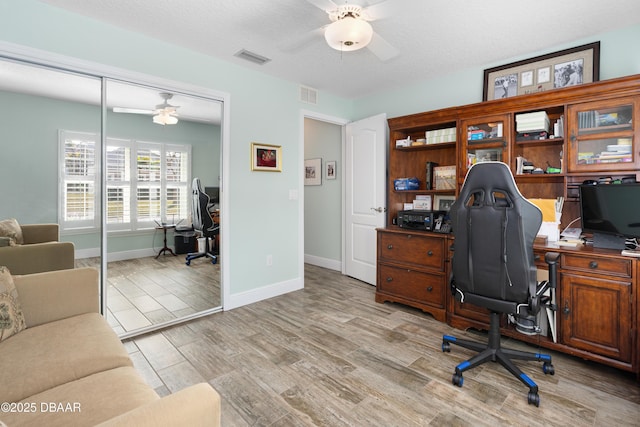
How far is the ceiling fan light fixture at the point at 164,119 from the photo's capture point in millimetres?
2957

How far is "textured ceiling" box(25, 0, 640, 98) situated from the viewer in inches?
88.7

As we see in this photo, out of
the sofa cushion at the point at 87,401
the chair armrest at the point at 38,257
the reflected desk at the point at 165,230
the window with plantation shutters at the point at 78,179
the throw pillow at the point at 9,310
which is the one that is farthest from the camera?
the reflected desk at the point at 165,230

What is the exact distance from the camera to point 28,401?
3.71ft

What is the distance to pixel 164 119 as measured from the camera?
300 cm

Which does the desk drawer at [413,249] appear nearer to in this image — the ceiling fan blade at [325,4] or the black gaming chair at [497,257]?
the black gaming chair at [497,257]

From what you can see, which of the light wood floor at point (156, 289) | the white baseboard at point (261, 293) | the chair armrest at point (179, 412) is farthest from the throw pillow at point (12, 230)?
the chair armrest at point (179, 412)

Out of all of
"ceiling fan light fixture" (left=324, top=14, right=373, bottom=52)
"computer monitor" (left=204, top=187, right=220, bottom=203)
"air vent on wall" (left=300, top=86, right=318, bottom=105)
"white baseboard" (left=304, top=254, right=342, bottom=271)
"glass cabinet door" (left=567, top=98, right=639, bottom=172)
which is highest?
"air vent on wall" (left=300, top=86, right=318, bottom=105)

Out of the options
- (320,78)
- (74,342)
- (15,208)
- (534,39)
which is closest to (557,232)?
(534,39)

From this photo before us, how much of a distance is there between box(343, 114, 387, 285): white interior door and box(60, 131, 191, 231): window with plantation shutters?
216 centimetres

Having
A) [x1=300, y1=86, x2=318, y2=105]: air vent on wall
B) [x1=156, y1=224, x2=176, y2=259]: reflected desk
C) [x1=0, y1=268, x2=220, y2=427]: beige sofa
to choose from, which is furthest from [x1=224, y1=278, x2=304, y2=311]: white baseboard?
[x1=300, y1=86, x2=318, y2=105]: air vent on wall

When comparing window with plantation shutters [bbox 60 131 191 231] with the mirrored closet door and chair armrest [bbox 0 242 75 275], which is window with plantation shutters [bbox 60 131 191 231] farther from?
chair armrest [bbox 0 242 75 275]

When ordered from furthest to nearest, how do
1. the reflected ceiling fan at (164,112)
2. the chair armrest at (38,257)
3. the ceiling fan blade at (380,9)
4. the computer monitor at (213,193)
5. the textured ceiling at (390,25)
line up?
the computer monitor at (213,193)
the reflected ceiling fan at (164,112)
the textured ceiling at (390,25)
the chair armrest at (38,257)
the ceiling fan blade at (380,9)

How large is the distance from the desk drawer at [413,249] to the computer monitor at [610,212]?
43.6 inches

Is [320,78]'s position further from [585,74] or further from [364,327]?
[364,327]
